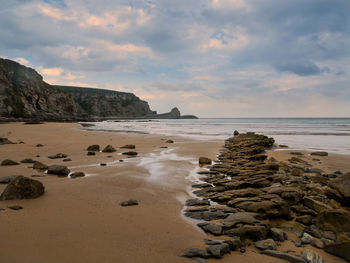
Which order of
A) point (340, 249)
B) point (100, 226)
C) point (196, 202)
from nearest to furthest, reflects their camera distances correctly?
1. point (340, 249)
2. point (100, 226)
3. point (196, 202)

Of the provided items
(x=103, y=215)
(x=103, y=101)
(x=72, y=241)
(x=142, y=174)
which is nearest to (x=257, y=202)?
(x=103, y=215)

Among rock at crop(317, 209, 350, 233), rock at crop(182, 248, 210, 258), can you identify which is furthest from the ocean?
rock at crop(182, 248, 210, 258)

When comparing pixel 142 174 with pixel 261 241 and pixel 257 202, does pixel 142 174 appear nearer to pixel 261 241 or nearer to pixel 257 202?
pixel 257 202

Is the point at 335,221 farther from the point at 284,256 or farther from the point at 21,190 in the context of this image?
the point at 21,190

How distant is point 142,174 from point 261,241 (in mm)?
5317

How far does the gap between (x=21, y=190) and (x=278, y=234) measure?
18.1 feet

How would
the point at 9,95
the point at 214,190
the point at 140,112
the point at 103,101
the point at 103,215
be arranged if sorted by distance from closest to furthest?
the point at 103,215 → the point at 214,190 → the point at 9,95 → the point at 103,101 → the point at 140,112

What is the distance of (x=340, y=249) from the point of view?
357 centimetres

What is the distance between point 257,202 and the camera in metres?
5.31

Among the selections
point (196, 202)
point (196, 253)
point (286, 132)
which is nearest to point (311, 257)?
point (196, 253)

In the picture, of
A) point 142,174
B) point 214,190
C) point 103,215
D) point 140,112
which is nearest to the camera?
point 103,215

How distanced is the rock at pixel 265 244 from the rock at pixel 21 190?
498cm

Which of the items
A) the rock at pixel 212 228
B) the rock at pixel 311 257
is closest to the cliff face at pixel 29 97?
the rock at pixel 212 228

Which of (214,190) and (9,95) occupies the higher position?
(9,95)
